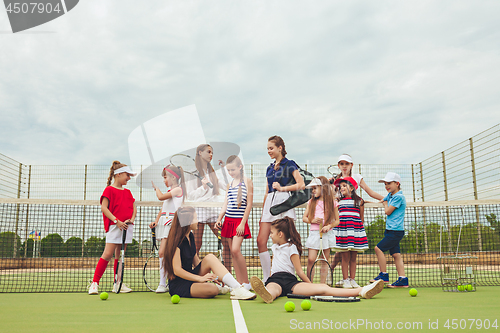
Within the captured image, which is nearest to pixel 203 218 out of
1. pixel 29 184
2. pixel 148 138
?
pixel 148 138

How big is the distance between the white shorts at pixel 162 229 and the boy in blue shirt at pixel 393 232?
3.28 meters

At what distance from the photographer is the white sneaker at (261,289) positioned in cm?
402

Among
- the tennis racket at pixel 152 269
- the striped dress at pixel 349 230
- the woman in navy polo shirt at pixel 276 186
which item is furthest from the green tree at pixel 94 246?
the striped dress at pixel 349 230

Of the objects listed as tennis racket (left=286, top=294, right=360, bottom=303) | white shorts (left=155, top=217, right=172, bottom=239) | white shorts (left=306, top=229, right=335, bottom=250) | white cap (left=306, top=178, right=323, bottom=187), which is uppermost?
white cap (left=306, top=178, right=323, bottom=187)

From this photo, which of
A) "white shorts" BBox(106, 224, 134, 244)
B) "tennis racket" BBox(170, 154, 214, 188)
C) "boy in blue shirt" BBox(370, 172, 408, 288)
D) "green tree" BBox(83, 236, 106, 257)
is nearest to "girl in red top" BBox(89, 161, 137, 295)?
"white shorts" BBox(106, 224, 134, 244)

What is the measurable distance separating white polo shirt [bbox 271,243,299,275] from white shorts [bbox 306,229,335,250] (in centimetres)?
81

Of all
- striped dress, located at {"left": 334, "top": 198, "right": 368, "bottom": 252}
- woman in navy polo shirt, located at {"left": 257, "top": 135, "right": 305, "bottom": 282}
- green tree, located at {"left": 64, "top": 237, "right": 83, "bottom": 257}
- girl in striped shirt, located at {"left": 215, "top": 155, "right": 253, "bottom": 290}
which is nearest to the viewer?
girl in striped shirt, located at {"left": 215, "top": 155, "right": 253, "bottom": 290}

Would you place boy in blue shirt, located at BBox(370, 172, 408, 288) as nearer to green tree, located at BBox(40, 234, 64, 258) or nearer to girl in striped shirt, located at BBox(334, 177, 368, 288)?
girl in striped shirt, located at BBox(334, 177, 368, 288)

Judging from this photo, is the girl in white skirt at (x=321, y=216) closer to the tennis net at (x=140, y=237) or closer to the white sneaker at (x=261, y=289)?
the tennis net at (x=140, y=237)

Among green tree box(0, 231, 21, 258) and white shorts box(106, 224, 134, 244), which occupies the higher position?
white shorts box(106, 224, 134, 244)

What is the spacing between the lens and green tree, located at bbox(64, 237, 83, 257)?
8.46 m

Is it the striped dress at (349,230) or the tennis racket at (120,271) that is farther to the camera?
the striped dress at (349,230)

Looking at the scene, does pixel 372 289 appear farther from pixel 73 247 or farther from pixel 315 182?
pixel 73 247

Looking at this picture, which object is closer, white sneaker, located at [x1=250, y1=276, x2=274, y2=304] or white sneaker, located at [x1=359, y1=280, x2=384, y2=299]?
white sneaker, located at [x1=250, y1=276, x2=274, y2=304]
